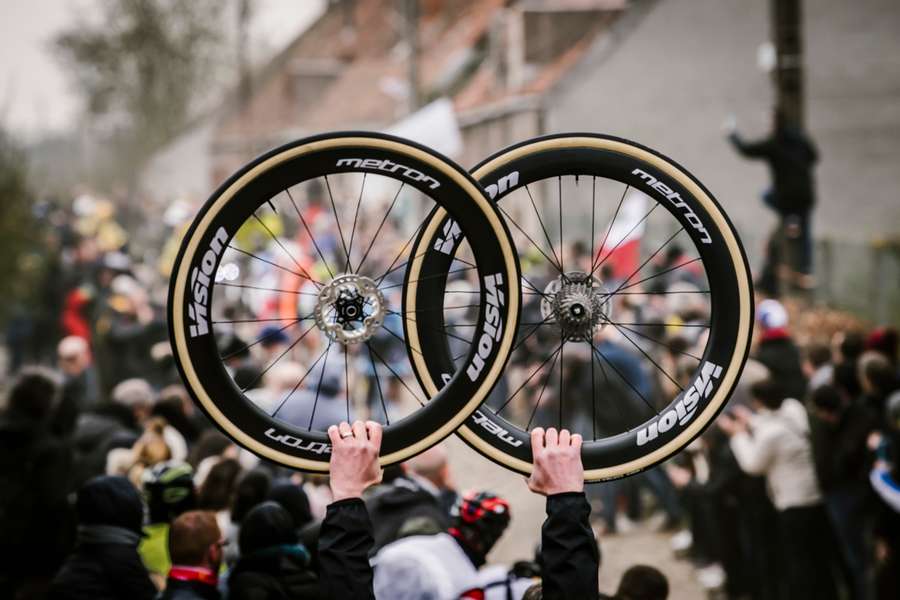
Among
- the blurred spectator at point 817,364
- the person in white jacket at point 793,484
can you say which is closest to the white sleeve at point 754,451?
the person in white jacket at point 793,484

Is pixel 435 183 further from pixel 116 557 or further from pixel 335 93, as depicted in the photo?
pixel 335 93

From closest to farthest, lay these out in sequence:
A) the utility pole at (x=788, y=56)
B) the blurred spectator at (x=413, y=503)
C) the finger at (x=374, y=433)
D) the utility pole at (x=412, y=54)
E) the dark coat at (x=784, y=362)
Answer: the finger at (x=374, y=433)
the blurred spectator at (x=413, y=503)
the dark coat at (x=784, y=362)
the utility pole at (x=788, y=56)
the utility pole at (x=412, y=54)

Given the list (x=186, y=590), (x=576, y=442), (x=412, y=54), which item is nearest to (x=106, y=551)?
(x=186, y=590)

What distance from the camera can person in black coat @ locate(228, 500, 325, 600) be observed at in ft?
15.6

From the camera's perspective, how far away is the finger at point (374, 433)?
3.82 metres

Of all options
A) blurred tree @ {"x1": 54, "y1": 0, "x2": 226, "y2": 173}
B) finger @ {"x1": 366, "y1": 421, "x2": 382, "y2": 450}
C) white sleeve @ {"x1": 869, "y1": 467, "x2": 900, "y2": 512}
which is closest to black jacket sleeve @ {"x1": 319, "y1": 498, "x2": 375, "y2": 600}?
finger @ {"x1": 366, "y1": 421, "x2": 382, "y2": 450}

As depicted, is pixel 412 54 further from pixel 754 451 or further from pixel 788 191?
pixel 754 451

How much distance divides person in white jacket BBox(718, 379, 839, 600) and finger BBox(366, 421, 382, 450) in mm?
4244

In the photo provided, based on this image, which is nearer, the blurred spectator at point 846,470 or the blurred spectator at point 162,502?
the blurred spectator at point 162,502

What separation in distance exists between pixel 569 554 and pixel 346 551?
2.18ft

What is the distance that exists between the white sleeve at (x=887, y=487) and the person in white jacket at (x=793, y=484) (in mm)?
775

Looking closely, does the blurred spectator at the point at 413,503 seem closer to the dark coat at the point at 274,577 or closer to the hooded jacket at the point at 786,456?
the dark coat at the point at 274,577

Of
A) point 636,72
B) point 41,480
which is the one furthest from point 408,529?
point 636,72

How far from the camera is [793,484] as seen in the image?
7531 millimetres
